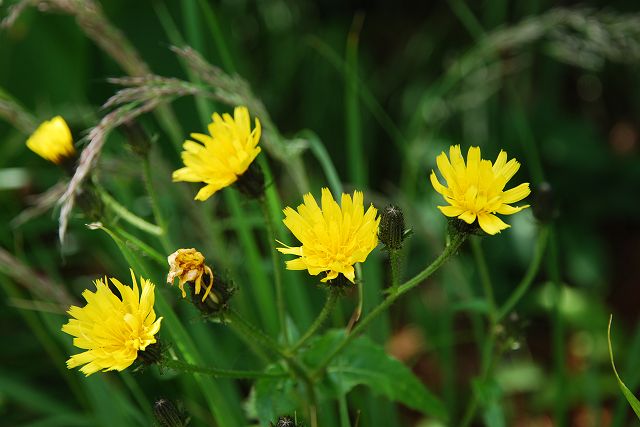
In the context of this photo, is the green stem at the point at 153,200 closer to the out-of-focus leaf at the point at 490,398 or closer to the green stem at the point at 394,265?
the green stem at the point at 394,265

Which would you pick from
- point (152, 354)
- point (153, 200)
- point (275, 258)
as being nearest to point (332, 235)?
point (275, 258)

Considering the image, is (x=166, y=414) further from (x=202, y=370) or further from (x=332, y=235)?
(x=332, y=235)

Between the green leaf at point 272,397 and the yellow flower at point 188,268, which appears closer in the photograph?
the yellow flower at point 188,268

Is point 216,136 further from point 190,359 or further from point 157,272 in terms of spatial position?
point 157,272

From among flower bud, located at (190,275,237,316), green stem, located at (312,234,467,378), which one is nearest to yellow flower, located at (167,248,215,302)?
flower bud, located at (190,275,237,316)

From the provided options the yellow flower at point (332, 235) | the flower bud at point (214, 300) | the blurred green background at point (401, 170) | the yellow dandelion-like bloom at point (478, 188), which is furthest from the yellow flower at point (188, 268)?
the blurred green background at point (401, 170)
